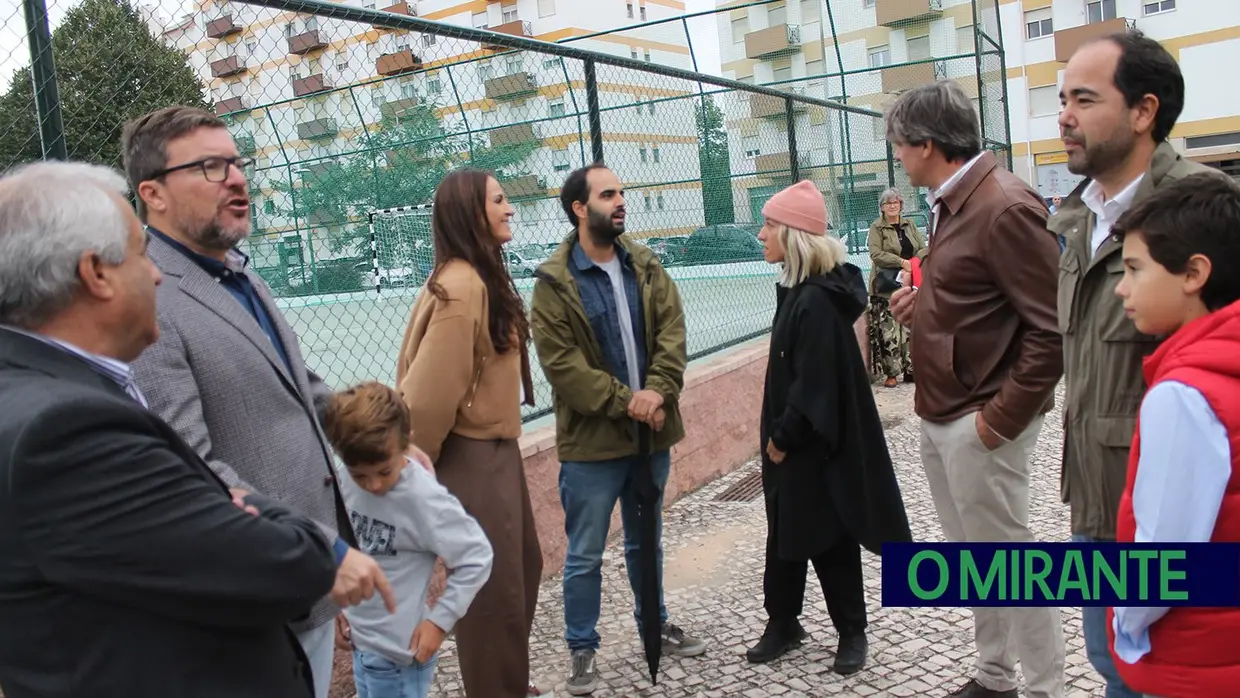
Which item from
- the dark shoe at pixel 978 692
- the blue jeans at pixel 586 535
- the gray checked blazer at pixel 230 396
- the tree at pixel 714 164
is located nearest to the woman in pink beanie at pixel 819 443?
the dark shoe at pixel 978 692

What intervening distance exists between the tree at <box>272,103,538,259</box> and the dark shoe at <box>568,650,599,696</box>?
279cm

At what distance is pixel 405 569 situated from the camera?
252 centimetres

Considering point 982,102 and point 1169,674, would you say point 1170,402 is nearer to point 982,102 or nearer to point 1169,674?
point 1169,674

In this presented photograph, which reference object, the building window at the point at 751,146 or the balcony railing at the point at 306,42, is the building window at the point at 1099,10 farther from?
the balcony railing at the point at 306,42

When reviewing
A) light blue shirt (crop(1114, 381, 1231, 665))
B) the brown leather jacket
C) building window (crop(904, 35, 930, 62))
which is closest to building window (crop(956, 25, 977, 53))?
building window (crop(904, 35, 930, 62))

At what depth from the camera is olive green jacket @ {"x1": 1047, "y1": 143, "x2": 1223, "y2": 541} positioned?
219 centimetres

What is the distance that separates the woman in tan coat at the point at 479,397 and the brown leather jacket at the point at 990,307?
1369 millimetres

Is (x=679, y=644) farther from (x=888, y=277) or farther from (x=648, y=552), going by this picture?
(x=888, y=277)

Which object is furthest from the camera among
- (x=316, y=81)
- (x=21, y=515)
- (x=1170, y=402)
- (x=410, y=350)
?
(x=316, y=81)

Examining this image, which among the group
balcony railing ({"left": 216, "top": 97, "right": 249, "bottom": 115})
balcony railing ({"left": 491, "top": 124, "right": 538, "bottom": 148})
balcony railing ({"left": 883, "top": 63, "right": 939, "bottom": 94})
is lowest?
balcony railing ({"left": 491, "top": 124, "right": 538, "bottom": 148})

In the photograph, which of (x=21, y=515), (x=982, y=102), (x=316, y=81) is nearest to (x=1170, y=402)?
(x=21, y=515)

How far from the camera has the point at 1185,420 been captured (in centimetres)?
157

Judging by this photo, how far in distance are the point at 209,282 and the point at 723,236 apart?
6.29 meters

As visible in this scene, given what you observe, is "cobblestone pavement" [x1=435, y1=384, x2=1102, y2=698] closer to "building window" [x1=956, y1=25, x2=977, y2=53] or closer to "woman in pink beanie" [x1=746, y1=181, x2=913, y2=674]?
"woman in pink beanie" [x1=746, y1=181, x2=913, y2=674]
